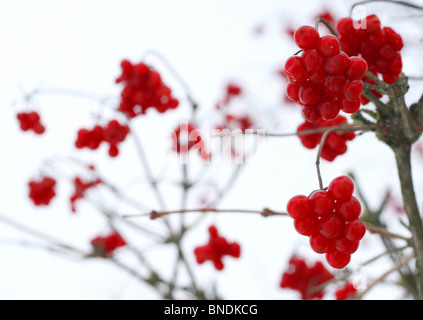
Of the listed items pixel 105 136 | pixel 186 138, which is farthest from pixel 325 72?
pixel 186 138

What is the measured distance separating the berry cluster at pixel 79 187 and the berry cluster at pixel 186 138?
0.53m

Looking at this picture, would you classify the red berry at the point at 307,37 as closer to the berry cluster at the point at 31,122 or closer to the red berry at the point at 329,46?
the red berry at the point at 329,46

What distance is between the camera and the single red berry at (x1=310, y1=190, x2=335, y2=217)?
0.73 metres

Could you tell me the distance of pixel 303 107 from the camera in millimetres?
770

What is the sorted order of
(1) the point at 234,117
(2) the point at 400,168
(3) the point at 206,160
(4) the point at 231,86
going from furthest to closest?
(4) the point at 231,86 < (1) the point at 234,117 < (3) the point at 206,160 < (2) the point at 400,168

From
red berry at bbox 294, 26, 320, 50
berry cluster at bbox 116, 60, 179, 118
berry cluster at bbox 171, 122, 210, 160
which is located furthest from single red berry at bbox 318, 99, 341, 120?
berry cluster at bbox 171, 122, 210, 160

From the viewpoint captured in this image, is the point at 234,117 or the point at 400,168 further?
the point at 234,117

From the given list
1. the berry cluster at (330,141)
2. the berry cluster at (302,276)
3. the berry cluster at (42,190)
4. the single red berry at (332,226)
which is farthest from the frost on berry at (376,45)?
the berry cluster at (42,190)

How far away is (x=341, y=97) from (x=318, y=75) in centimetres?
6

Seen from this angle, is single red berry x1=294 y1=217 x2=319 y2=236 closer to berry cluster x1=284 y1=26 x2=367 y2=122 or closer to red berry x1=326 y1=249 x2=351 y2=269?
red berry x1=326 y1=249 x2=351 y2=269

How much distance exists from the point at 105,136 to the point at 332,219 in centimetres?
147

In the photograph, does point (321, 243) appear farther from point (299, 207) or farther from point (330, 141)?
point (330, 141)

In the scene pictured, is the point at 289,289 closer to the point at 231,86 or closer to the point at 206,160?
the point at 206,160
